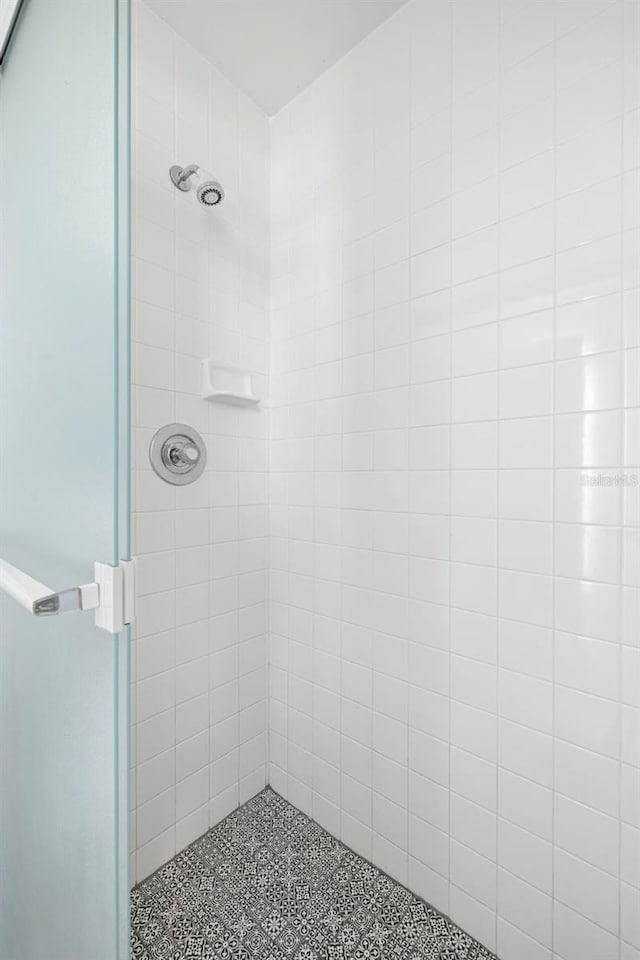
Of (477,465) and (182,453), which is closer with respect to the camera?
(477,465)

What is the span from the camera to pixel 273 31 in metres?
1.37

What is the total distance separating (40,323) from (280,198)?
3.88 feet

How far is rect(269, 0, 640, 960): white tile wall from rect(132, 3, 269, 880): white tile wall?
164mm

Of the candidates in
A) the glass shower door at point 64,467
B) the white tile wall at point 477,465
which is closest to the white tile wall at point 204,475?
the white tile wall at point 477,465

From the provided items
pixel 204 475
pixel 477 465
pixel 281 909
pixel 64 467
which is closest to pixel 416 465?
pixel 477 465

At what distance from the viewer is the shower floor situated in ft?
3.58

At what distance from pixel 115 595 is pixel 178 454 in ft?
2.69

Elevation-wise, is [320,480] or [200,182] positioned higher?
[200,182]

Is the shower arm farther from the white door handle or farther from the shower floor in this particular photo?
the shower floor

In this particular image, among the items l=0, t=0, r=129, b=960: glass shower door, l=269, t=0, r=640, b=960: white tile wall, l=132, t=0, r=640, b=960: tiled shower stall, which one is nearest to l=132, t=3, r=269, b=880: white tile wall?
l=132, t=0, r=640, b=960: tiled shower stall

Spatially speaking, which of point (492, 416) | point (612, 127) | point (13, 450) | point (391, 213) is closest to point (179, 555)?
point (13, 450)

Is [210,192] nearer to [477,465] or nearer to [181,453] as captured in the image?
[181,453]

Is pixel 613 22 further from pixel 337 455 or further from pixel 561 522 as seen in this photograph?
pixel 337 455

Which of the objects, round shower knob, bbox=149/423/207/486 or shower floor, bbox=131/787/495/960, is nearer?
shower floor, bbox=131/787/495/960
